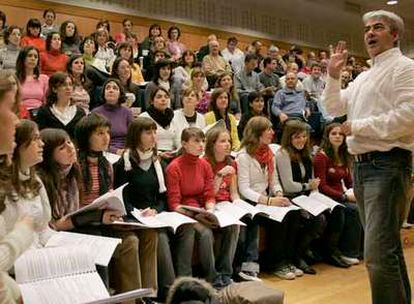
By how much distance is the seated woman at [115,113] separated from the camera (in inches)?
137

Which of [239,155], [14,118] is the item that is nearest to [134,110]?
[239,155]

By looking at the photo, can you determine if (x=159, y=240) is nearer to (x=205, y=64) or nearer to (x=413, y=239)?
(x=413, y=239)

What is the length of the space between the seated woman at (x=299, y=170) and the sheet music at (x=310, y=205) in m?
0.06

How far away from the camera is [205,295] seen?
63.5 inches

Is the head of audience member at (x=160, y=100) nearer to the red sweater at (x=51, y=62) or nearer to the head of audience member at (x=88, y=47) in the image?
the red sweater at (x=51, y=62)

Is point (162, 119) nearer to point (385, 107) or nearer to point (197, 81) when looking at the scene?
point (197, 81)

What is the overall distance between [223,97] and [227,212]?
1.32 m

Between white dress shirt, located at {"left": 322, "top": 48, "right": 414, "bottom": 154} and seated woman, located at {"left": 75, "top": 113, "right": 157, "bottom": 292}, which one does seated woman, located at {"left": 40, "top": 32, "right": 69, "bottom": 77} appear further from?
white dress shirt, located at {"left": 322, "top": 48, "right": 414, "bottom": 154}

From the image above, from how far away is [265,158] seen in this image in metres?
3.27

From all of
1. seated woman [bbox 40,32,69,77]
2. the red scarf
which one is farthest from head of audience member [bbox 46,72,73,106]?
seated woman [bbox 40,32,69,77]

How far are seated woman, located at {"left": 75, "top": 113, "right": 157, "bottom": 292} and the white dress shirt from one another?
1.04 meters

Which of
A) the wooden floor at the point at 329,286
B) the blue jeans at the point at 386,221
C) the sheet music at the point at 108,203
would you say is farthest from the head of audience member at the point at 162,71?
the blue jeans at the point at 386,221

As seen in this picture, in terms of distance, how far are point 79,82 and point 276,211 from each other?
1.93 meters

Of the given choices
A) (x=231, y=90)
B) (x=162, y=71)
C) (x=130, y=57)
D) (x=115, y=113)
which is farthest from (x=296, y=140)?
(x=130, y=57)
